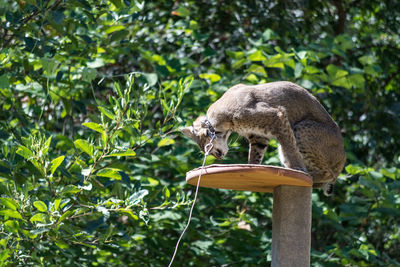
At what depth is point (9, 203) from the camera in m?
3.80

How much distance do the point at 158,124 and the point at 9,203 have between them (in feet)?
4.31

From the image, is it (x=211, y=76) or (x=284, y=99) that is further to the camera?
(x=211, y=76)

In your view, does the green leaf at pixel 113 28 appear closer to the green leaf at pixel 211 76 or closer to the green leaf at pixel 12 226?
the green leaf at pixel 211 76

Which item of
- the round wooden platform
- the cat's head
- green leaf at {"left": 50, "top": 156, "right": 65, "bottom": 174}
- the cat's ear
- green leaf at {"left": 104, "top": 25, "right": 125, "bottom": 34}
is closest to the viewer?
the round wooden platform

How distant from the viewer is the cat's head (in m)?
4.17

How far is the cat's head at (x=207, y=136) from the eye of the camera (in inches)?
164

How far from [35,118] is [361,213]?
12.0ft

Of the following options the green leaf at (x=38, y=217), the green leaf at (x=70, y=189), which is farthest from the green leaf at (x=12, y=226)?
the green leaf at (x=70, y=189)

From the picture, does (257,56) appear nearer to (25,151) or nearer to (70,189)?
(70,189)

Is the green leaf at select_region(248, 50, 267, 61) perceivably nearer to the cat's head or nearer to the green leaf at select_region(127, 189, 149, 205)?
the cat's head

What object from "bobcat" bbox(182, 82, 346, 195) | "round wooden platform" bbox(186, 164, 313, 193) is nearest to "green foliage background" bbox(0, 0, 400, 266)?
"bobcat" bbox(182, 82, 346, 195)

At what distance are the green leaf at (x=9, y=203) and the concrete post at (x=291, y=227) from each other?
69.9 inches

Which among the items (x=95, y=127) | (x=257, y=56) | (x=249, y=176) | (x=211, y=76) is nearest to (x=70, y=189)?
(x=95, y=127)

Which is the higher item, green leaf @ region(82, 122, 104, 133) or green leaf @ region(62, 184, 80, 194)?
green leaf @ region(82, 122, 104, 133)
